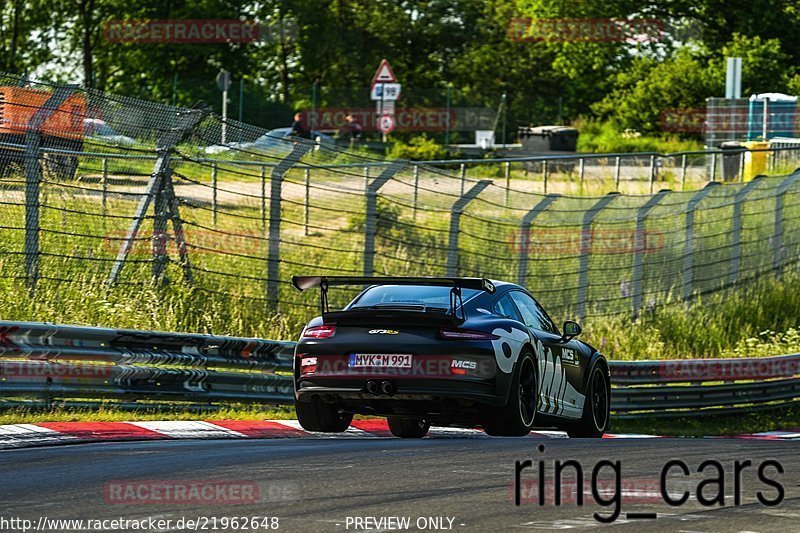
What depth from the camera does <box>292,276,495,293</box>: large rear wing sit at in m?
10.7

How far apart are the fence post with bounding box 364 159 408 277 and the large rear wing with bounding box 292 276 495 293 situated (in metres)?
5.02

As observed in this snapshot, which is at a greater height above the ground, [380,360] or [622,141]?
[622,141]

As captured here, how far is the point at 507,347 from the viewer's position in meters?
11.0

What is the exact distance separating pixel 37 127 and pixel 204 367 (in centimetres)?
265

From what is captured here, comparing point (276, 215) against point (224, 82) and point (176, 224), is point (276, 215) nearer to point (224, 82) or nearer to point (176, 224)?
point (176, 224)

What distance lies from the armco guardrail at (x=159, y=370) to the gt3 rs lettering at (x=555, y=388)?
267 cm

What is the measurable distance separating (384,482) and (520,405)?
3.05 meters

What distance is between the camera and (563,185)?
3559 centimetres

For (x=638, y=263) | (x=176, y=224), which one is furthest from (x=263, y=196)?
(x=638, y=263)

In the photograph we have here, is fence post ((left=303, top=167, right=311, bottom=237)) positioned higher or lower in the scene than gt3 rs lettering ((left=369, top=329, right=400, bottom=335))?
higher

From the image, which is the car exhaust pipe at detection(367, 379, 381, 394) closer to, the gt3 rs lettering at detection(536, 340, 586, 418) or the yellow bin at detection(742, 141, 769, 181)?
the gt3 rs lettering at detection(536, 340, 586, 418)

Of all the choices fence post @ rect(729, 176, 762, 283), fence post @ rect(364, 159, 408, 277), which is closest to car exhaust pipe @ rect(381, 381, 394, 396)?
fence post @ rect(364, 159, 408, 277)

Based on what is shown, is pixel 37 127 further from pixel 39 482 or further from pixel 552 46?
pixel 552 46

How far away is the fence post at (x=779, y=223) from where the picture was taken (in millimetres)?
Result: 23328
